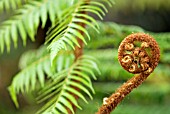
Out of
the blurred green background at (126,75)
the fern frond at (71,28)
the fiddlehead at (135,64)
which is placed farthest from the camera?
the blurred green background at (126,75)

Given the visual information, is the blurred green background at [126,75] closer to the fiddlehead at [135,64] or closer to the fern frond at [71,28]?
the fern frond at [71,28]

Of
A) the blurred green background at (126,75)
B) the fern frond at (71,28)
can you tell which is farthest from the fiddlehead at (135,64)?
the blurred green background at (126,75)

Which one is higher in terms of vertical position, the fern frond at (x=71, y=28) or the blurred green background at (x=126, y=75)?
the fern frond at (x=71, y=28)

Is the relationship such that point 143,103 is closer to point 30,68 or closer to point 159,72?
point 159,72

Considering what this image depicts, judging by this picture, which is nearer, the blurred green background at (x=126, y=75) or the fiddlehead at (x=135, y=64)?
the fiddlehead at (x=135, y=64)

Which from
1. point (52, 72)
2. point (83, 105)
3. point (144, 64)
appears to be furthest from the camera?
point (83, 105)

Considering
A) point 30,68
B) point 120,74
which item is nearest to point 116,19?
point 120,74

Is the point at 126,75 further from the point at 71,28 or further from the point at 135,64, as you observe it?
the point at 135,64

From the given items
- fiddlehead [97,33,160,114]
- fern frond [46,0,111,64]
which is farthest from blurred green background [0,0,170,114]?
fiddlehead [97,33,160,114]
